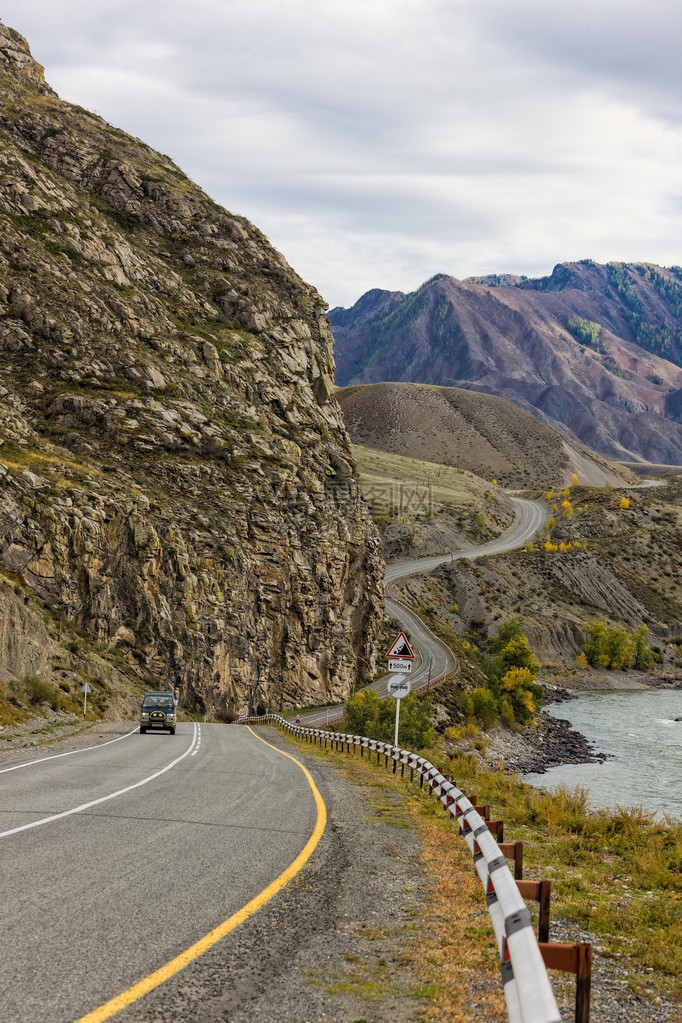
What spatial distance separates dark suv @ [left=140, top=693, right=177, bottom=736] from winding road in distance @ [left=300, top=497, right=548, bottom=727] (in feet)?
65.1

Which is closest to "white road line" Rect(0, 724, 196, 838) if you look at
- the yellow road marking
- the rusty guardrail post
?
the yellow road marking

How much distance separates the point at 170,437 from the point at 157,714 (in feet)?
81.2

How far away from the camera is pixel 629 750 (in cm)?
5556

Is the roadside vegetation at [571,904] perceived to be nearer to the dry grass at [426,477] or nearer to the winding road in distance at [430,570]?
the winding road in distance at [430,570]

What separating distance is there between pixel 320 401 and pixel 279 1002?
A: 67.7 meters

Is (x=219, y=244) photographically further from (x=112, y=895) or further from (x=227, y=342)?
(x=112, y=895)

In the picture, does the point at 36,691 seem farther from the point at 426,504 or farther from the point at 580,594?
the point at 426,504

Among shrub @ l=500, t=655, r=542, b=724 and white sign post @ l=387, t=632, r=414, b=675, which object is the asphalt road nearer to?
white sign post @ l=387, t=632, r=414, b=675

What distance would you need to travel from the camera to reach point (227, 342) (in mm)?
63719

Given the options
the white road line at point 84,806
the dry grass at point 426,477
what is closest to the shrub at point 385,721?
the white road line at point 84,806

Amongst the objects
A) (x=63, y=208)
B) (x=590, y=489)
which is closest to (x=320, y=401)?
(x=63, y=208)

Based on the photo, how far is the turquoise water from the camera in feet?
129

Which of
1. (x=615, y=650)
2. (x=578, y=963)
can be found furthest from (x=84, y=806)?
(x=615, y=650)

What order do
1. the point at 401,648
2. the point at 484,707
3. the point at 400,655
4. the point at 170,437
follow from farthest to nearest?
the point at 484,707 < the point at 170,437 < the point at 400,655 < the point at 401,648
